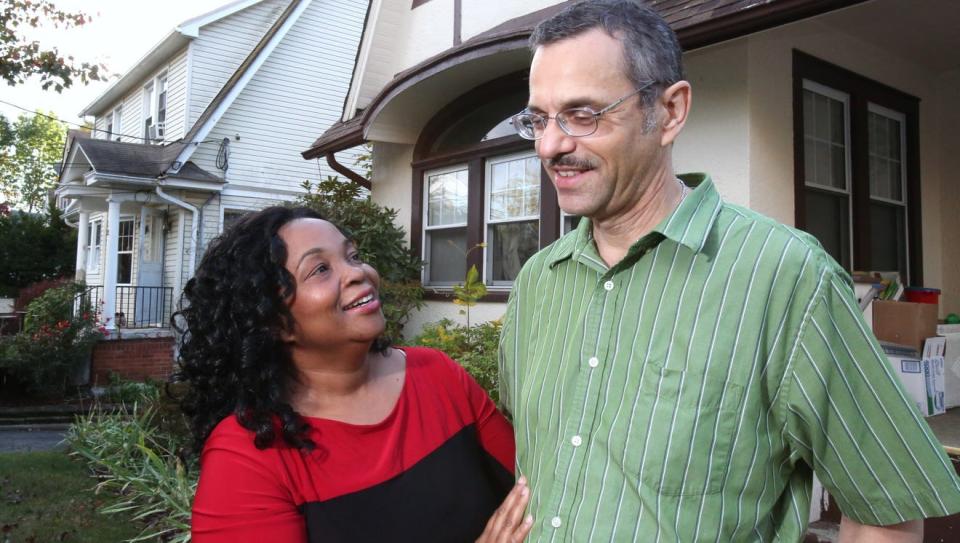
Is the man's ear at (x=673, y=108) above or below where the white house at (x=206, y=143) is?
below

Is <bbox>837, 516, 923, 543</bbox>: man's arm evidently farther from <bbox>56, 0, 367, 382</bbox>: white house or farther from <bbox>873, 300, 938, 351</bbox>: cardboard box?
<bbox>56, 0, 367, 382</bbox>: white house

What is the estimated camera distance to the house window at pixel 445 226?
27.4 ft

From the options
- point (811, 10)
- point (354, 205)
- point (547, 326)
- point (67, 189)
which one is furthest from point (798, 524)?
point (67, 189)

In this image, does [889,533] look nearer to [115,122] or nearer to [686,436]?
[686,436]

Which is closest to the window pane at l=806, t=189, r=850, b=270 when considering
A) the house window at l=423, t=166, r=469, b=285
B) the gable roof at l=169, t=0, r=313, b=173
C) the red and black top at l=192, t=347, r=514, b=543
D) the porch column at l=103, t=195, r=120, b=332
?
the house window at l=423, t=166, r=469, b=285

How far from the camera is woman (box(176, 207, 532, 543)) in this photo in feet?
6.35

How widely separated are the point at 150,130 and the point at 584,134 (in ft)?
61.7

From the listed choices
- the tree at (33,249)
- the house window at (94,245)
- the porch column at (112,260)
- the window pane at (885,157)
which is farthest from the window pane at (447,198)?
the tree at (33,249)

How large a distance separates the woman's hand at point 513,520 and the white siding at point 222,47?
53.7 ft

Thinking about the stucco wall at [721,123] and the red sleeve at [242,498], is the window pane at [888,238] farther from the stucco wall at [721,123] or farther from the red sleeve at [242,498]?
the red sleeve at [242,498]

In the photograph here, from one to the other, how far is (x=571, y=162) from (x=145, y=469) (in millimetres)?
5752

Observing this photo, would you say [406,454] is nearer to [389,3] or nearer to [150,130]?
[389,3]

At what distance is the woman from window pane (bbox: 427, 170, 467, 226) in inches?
234

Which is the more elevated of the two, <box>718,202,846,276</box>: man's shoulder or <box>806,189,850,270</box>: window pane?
→ <box>806,189,850,270</box>: window pane
